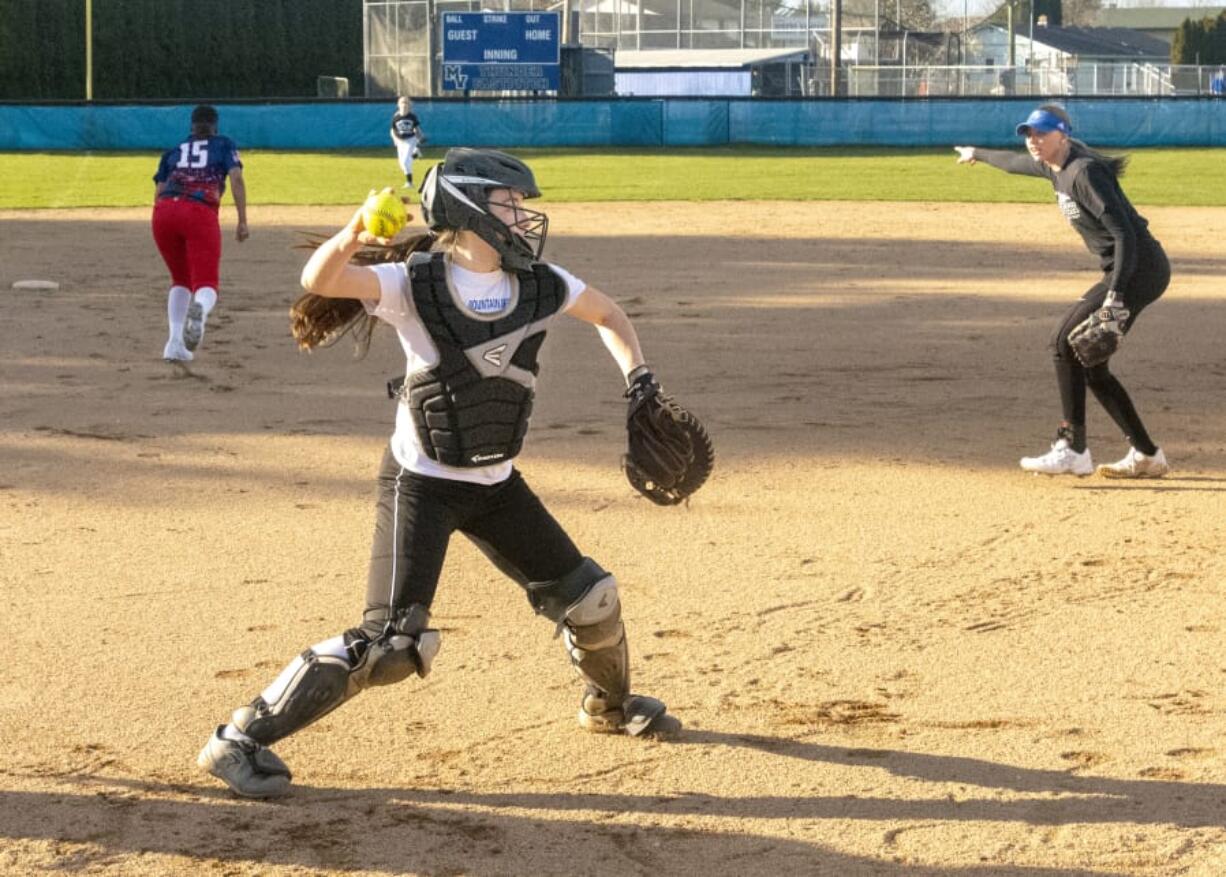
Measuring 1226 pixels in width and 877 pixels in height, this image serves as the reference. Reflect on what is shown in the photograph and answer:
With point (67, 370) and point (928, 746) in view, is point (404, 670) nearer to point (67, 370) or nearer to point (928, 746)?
point (928, 746)

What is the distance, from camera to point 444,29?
48.7 m

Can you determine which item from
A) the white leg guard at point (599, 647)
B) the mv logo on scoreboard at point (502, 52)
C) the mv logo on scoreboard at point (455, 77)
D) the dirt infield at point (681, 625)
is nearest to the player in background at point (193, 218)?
the dirt infield at point (681, 625)

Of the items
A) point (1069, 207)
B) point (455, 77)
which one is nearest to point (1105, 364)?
point (1069, 207)

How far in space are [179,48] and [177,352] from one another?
156 ft

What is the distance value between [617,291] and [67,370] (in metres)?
6.08

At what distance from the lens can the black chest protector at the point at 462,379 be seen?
4.95 meters

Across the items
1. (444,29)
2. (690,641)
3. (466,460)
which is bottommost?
(690,641)

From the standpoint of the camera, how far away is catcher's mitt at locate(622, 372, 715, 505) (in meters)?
5.41

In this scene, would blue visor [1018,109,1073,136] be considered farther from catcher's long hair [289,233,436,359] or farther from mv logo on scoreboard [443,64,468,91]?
mv logo on scoreboard [443,64,468,91]

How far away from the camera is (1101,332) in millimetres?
8602

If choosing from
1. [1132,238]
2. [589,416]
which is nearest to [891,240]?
[589,416]

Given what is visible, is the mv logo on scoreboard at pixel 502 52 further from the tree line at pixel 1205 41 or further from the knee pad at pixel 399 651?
the tree line at pixel 1205 41

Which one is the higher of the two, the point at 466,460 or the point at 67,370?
the point at 466,460

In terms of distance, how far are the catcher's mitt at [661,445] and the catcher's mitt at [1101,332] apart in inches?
147
